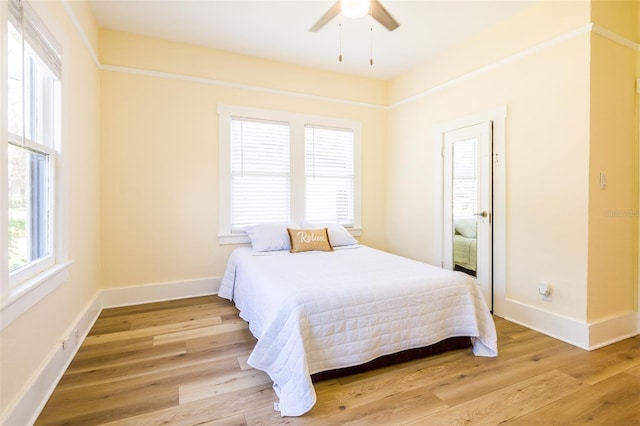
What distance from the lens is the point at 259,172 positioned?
4.02 metres

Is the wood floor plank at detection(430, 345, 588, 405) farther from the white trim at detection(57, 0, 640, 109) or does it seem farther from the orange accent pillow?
the white trim at detection(57, 0, 640, 109)

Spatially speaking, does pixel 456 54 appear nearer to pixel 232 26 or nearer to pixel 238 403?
pixel 232 26

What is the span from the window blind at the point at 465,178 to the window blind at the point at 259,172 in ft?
6.58

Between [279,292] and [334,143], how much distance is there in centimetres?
274

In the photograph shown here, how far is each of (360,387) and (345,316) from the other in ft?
1.40

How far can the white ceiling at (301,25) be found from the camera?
295cm

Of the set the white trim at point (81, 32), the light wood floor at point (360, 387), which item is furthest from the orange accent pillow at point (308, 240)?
the white trim at point (81, 32)

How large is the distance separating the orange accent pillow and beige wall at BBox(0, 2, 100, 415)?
192 centimetres

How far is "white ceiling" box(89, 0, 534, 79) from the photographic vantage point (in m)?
2.95

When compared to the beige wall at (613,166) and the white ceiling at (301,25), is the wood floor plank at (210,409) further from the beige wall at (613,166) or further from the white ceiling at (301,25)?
the white ceiling at (301,25)

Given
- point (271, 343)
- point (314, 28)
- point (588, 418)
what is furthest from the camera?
point (314, 28)

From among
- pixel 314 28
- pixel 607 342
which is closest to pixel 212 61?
pixel 314 28

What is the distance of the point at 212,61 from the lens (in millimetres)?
3793

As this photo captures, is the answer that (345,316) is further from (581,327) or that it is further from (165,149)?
→ (165,149)
